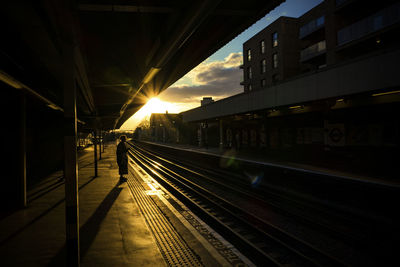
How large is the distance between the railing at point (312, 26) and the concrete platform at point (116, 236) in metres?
25.6

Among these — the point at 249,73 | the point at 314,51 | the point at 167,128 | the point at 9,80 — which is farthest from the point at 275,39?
the point at 167,128

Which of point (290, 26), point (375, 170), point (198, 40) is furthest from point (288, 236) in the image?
point (290, 26)

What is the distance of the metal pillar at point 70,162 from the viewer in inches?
134

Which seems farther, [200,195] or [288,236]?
[200,195]

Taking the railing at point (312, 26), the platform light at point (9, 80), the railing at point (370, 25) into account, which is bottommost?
the platform light at point (9, 80)

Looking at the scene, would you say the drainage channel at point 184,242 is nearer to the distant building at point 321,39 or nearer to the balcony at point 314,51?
the distant building at point 321,39

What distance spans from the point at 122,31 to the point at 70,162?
113 inches

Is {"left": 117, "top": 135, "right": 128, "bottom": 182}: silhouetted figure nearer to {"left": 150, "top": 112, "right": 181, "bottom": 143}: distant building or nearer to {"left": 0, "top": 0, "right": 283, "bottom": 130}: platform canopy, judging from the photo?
{"left": 0, "top": 0, "right": 283, "bottom": 130}: platform canopy

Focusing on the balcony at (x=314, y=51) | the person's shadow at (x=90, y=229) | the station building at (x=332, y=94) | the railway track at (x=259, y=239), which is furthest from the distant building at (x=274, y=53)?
the person's shadow at (x=90, y=229)

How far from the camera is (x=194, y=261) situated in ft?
14.6

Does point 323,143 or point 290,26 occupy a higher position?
point 290,26

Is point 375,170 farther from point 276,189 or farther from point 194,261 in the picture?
point 194,261

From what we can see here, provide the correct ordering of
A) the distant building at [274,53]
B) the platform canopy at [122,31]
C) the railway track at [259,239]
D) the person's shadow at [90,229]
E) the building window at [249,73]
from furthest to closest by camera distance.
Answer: the building window at [249,73], the distant building at [274,53], the railway track at [259,239], the person's shadow at [90,229], the platform canopy at [122,31]

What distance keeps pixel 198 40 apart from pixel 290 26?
32763mm
